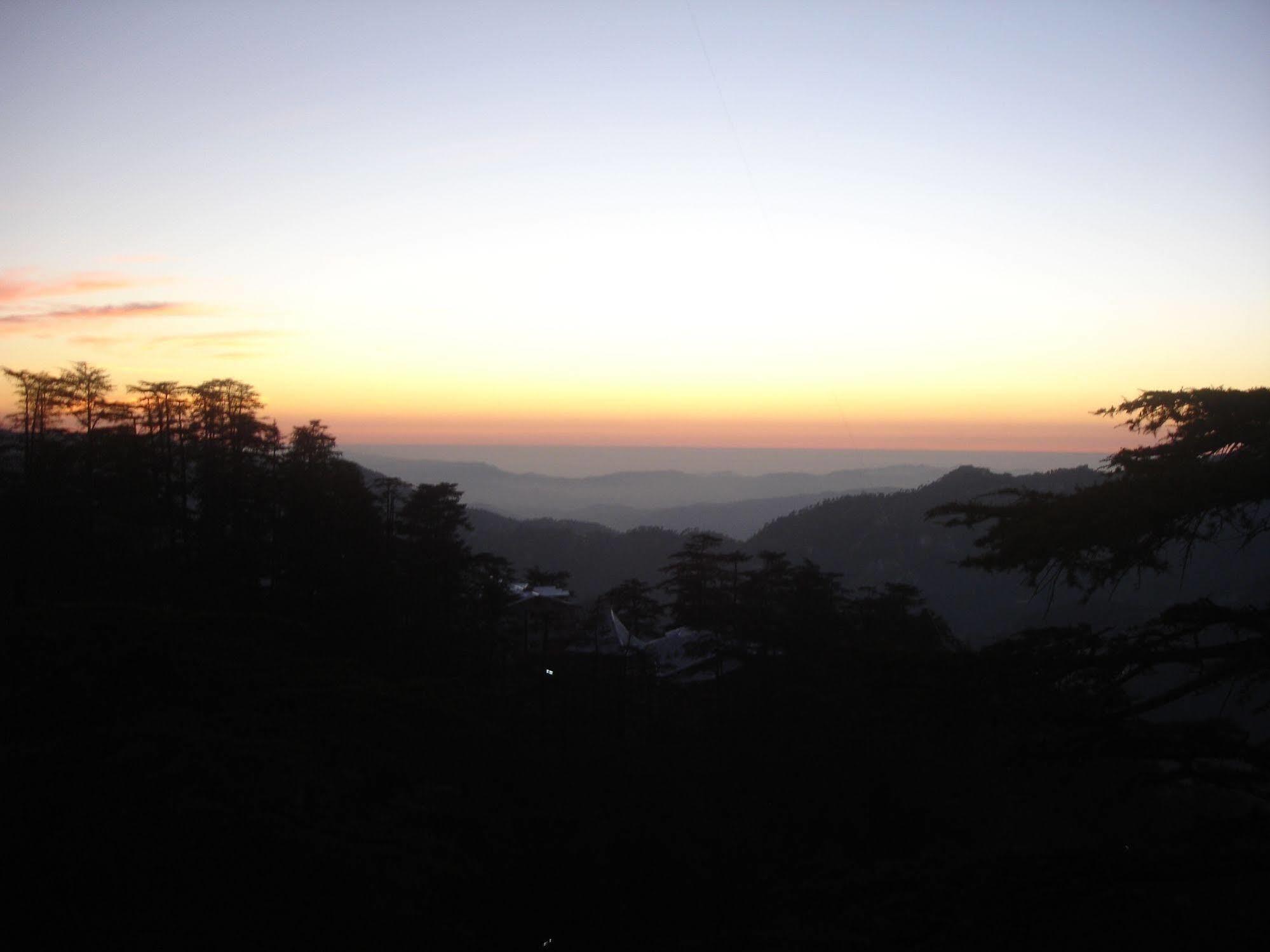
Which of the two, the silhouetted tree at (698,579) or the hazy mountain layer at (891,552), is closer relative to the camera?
the silhouetted tree at (698,579)

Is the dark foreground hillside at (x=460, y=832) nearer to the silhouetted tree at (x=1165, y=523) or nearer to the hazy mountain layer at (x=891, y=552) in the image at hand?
the silhouetted tree at (x=1165, y=523)

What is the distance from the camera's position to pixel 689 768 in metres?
18.2

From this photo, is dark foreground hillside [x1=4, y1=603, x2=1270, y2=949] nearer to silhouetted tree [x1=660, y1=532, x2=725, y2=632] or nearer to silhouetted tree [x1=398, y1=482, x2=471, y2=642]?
silhouetted tree [x1=398, y1=482, x2=471, y2=642]

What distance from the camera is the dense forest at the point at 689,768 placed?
16.9 ft

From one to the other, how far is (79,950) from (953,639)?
23.2m

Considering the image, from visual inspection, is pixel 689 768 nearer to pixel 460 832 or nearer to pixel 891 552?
pixel 460 832

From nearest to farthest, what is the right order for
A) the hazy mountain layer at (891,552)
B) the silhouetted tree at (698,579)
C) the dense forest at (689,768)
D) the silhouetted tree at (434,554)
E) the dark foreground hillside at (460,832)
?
the dark foreground hillside at (460,832)
the dense forest at (689,768)
the silhouetted tree at (434,554)
the silhouetted tree at (698,579)
the hazy mountain layer at (891,552)

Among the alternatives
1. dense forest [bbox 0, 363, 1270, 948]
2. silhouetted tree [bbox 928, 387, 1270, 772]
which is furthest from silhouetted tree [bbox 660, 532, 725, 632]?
silhouetted tree [bbox 928, 387, 1270, 772]

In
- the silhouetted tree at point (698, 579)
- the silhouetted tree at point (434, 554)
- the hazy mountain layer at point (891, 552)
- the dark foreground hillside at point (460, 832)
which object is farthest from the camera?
the hazy mountain layer at point (891, 552)

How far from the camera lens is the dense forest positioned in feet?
16.9

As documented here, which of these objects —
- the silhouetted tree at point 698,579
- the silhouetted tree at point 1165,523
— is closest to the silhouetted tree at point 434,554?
the silhouetted tree at point 698,579

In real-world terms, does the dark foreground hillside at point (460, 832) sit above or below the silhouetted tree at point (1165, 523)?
below

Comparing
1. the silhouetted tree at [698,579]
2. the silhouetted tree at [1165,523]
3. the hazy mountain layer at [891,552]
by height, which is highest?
the silhouetted tree at [1165,523]

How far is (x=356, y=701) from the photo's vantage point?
8.26m
